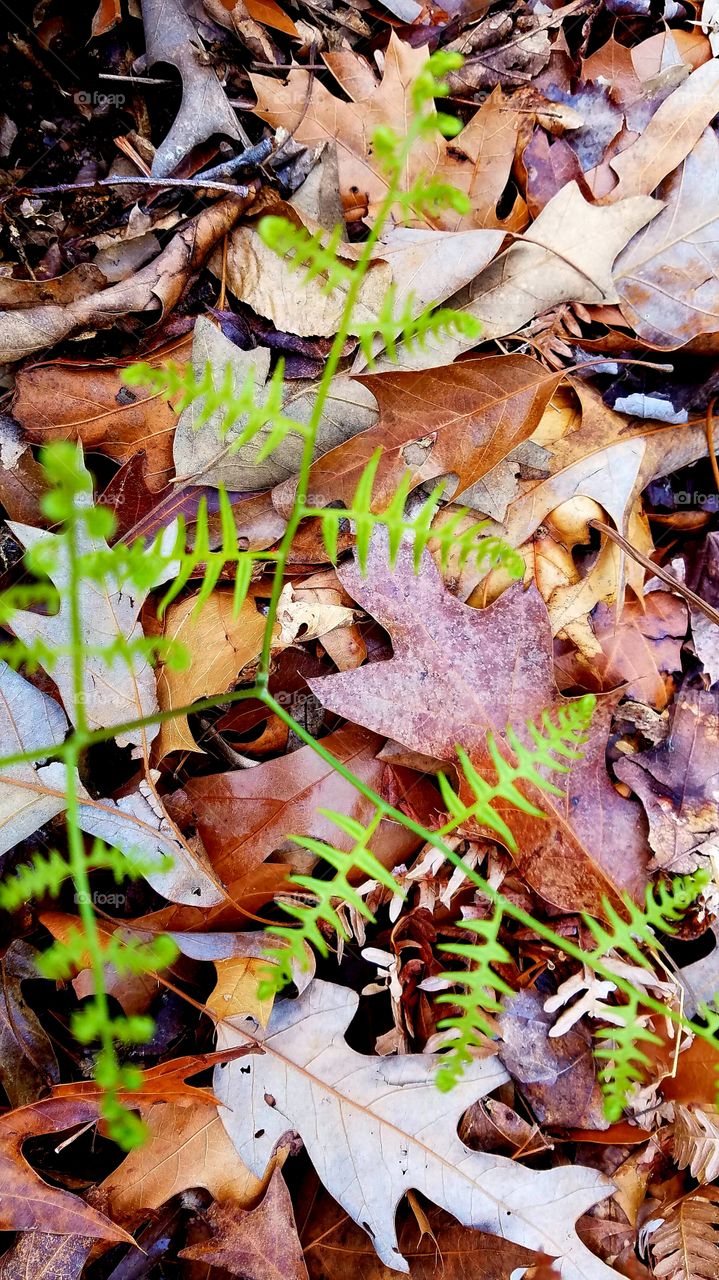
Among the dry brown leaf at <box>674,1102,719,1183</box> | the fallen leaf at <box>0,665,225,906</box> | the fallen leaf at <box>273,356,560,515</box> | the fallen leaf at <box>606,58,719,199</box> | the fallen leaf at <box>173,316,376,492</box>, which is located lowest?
the dry brown leaf at <box>674,1102,719,1183</box>

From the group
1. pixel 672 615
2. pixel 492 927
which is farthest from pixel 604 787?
pixel 492 927

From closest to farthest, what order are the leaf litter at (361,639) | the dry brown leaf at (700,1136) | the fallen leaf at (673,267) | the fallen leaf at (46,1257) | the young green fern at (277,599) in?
the young green fern at (277,599)
the fallen leaf at (46,1257)
the leaf litter at (361,639)
the dry brown leaf at (700,1136)
the fallen leaf at (673,267)

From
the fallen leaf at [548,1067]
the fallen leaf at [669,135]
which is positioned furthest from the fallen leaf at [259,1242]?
the fallen leaf at [669,135]

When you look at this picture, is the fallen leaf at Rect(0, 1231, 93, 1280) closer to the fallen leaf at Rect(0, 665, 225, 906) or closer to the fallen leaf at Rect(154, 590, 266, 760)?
the fallen leaf at Rect(0, 665, 225, 906)

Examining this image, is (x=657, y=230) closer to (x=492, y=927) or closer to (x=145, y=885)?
(x=492, y=927)

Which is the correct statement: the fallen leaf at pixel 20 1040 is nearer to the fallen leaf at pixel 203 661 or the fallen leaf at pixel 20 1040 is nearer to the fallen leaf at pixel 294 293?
the fallen leaf at pixel 203 661

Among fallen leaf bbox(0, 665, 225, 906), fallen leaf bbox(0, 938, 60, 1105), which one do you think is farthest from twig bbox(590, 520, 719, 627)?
fallen leaf bbox(0, 938, 60, 1105)

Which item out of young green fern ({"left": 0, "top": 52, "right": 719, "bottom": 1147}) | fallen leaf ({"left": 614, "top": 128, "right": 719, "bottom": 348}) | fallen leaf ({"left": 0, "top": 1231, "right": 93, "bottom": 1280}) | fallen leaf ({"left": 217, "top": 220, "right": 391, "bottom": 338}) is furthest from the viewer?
fallen leaf ({"left": 614, "top": 128, "right": 719, "bottom": 348})
